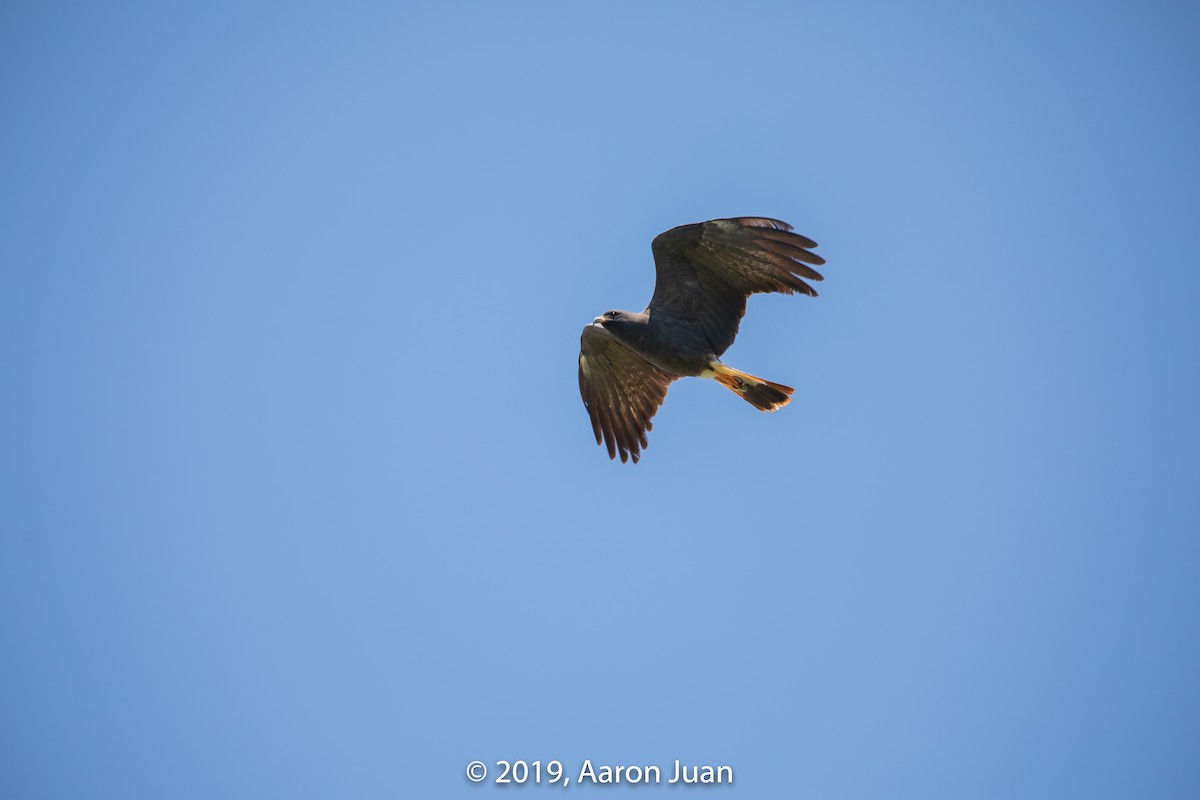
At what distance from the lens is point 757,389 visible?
12.7 m

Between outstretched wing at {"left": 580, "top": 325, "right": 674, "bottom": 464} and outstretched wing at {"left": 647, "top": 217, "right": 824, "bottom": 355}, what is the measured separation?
3.54 ft

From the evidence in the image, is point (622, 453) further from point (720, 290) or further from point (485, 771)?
point (485, 771)

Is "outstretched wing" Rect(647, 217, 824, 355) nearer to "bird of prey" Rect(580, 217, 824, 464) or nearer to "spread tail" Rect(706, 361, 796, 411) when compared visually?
"bird of prey" Rect(580, 217, 824, 464)

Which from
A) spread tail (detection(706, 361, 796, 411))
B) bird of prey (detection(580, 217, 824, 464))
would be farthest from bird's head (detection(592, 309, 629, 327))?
spread tail (detection(706, 361, 796, 411))

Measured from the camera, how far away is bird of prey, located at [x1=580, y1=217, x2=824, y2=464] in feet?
39.9

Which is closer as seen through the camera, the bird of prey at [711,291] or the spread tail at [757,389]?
the bird of prey at [711,291]

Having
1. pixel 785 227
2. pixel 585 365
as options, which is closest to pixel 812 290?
pixel 785 227

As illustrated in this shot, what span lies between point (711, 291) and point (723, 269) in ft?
1.03

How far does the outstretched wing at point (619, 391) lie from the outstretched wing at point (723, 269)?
3.54 feet

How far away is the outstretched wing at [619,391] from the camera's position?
13.9 m

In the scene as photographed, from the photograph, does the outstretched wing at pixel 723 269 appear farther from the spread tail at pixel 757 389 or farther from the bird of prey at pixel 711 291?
the spread tail at pixel 757 389

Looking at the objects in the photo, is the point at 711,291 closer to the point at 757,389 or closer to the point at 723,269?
the point at 723,269

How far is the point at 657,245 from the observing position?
12695 millimetres

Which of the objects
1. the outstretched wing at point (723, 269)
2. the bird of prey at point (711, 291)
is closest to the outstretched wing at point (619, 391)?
the bird of prey at point (711, 291)
